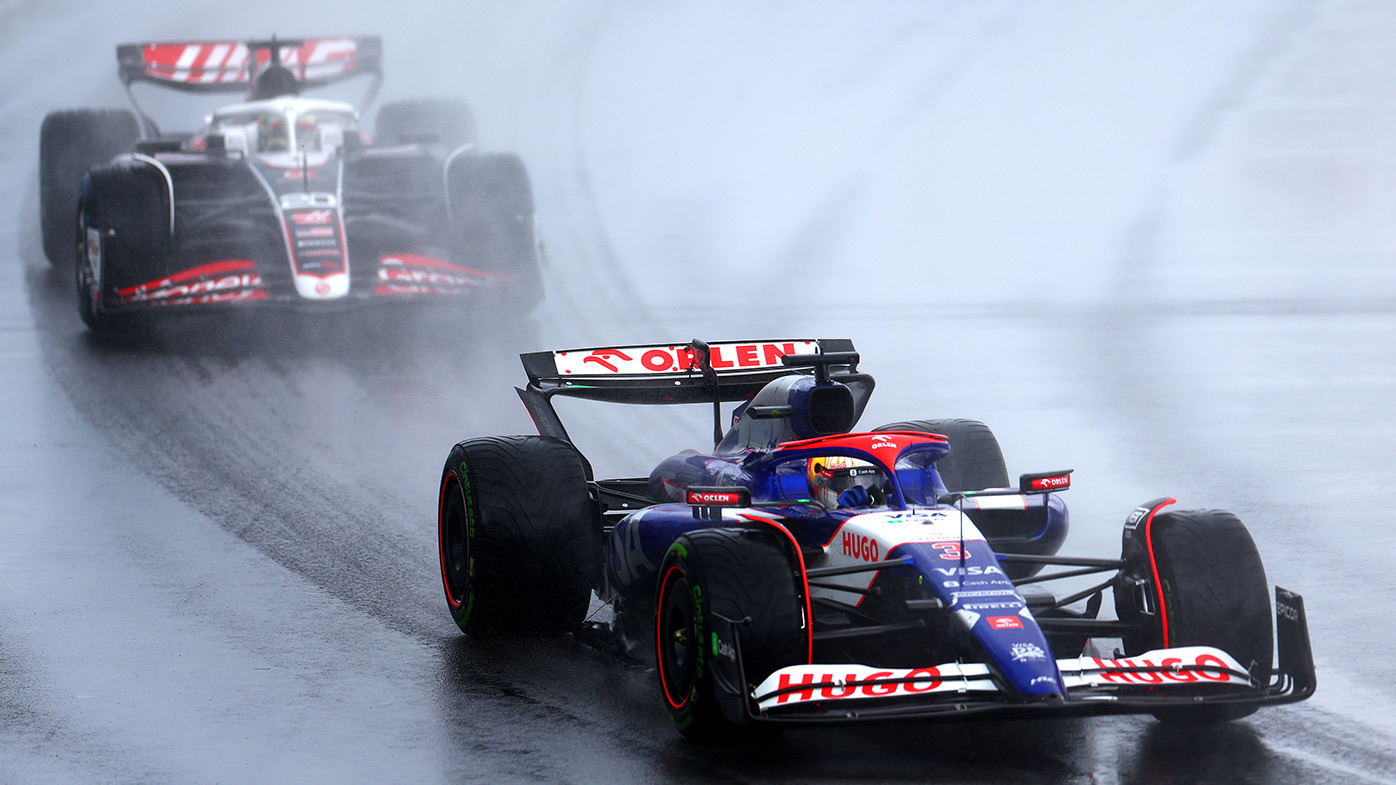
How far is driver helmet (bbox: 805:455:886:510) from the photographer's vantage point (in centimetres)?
664

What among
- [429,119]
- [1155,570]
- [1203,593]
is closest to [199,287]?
[429,119]

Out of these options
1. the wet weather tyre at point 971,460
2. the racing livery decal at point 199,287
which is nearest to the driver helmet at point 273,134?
the racing livery decal at point 199,287

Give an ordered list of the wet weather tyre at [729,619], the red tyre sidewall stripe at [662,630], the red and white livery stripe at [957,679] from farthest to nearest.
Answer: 1. the red tyre sidewall stripe at [662,630]
2. the wet weather tyre at [729,619]
3. the red and white livery stripe at [957,679]

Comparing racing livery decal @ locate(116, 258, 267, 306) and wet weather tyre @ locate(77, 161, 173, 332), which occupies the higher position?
wet weather tyre @ locate(77, 161, 173, 332)

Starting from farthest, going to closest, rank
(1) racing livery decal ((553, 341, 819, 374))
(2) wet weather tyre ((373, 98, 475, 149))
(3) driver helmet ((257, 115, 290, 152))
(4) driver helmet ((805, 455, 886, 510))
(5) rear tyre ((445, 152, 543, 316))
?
(2) wet weather tyre ((373, 98, 475, 149)) → (3) driver helmet ((257, 115, 290, 152)) → (5) rear tyre ((445, 152, 543, 316)) → (1) racing livery decal ((553, 341, 819, 374)) → (4) driver helmet ((805, 455, 886, 510))

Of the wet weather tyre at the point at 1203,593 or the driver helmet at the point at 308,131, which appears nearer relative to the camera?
the wet weather tyre at the point at 1203,593

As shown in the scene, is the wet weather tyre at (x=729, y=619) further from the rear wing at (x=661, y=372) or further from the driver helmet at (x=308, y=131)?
the driver helmet at (x=308, y=131)

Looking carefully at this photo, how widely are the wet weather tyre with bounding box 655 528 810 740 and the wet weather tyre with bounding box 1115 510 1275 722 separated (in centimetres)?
126

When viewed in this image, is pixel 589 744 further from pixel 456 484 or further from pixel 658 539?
pixel 456 484

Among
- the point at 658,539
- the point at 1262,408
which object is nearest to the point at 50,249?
the point at 1262,408

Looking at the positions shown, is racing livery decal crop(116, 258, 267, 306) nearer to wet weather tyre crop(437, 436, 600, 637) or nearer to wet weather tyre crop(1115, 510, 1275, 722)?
wet weather tyre crop(437, 436, 600, 637)

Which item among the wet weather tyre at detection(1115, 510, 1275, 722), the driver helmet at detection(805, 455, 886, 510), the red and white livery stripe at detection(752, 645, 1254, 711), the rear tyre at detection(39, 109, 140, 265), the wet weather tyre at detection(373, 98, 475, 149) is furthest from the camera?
the wet weather tyre at detection(373, 98, 475, 149)

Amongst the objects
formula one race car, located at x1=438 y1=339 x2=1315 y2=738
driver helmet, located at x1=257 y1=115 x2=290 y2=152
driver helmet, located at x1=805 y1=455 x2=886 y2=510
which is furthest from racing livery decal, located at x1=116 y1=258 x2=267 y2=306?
driver helmet, located at x1=805 y1=455 x2=886 y2=510

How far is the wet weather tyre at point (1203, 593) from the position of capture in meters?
5.72
